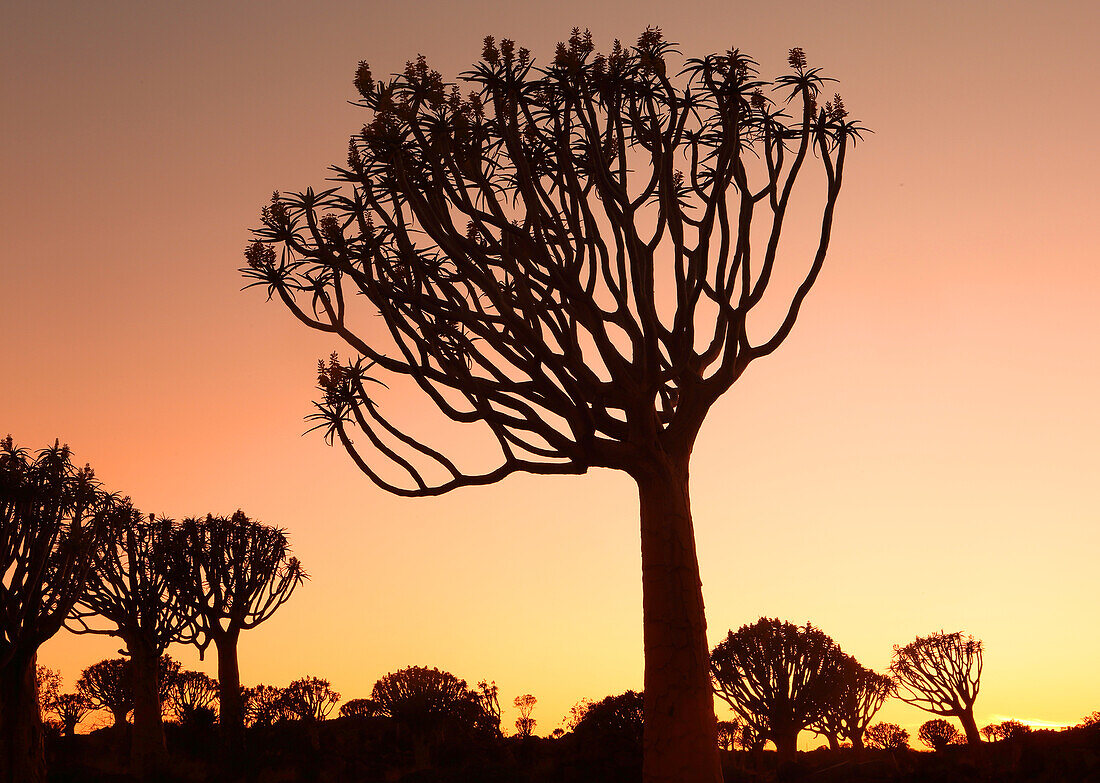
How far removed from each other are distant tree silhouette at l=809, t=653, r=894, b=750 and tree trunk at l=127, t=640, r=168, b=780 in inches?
610

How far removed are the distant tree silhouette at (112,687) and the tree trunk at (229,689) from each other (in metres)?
11.1

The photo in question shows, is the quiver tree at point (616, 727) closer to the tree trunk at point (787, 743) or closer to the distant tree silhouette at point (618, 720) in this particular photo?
the distant tree silhouette at point (618, 720)

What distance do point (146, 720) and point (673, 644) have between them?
14.4m

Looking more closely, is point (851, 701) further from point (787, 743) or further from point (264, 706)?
point (264, 706)

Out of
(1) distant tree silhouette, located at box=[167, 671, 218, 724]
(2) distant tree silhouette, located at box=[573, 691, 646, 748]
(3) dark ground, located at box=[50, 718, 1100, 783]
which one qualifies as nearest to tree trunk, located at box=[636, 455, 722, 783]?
(3) dark ground, located at box=[50, 718, 1100, 783]

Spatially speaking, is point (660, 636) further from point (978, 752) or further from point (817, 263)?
point (978, 752)

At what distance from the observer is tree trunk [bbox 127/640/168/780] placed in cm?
1839

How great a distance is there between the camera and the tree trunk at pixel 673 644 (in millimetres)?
7973

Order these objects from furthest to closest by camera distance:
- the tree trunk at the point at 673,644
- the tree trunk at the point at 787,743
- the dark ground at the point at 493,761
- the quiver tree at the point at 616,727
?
1. the tree trunk at the point at 787,743
2. the quiver tree at the point at 616,727
3. the dark ground at the point at 493,761
4. the tree trunk at the point at 673,644

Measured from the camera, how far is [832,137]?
1009 cm

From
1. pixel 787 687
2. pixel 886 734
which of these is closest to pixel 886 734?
pixel 886 734

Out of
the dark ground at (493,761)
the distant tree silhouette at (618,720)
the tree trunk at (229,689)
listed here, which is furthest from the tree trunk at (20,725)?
the distant tree silhouette at (618,720)

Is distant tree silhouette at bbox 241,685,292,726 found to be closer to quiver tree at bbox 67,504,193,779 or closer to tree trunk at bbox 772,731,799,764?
quiver tree at bbox 67,504,193,779

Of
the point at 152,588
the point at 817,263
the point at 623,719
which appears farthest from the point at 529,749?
the point at 817,263
